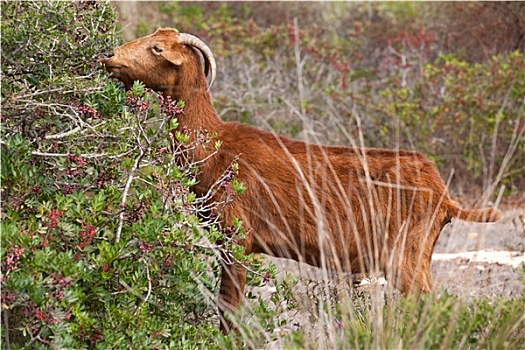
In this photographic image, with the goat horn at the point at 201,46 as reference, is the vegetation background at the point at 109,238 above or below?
below

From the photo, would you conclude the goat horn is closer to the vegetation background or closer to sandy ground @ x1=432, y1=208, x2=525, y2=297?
the vegetation background

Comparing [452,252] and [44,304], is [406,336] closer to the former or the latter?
[44,304]

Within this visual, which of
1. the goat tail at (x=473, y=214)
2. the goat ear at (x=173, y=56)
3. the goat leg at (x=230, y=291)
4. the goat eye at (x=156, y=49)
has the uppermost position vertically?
the goat eye at (x=156, y=49)

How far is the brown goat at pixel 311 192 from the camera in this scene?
508 cm

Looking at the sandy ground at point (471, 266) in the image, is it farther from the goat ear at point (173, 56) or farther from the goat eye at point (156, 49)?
the goat eye at point (156, 49)

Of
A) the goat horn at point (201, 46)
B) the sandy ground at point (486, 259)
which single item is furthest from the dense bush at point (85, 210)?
the sandy ground at point (486, 259)

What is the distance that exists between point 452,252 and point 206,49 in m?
3.99

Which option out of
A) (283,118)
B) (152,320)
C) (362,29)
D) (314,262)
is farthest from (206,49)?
(362,29)

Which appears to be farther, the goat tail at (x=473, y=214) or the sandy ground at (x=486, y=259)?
the sandy ground at (x=486, y=259)

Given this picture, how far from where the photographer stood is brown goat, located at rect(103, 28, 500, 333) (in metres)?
5.08

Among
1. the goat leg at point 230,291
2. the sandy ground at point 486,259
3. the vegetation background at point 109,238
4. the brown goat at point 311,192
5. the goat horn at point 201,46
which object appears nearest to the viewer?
the vegetation background at point 109,238

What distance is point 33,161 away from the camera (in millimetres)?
4184

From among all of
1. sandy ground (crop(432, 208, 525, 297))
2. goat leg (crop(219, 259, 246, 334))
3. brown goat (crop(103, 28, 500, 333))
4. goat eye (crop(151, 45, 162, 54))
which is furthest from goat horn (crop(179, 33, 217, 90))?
sandy ground (crop(432, 208, 525, 297))

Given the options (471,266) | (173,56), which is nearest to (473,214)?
(471,266)
